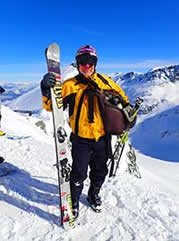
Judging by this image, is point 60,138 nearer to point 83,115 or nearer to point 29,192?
point 83,115

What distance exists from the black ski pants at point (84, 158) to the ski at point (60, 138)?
0.45 feet

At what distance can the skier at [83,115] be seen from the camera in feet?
12.7

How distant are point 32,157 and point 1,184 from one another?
2.42m

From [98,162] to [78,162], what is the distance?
1.34ft

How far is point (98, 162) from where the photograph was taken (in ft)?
14.1

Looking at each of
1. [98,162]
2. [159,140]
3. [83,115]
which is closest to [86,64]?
[83,115]

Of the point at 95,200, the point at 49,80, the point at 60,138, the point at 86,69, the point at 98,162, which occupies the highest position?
the point at 86,69

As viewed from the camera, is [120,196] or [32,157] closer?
[120,196]

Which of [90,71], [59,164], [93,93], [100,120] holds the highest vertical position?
[90,71]

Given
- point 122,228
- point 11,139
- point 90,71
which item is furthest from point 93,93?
point 11,139

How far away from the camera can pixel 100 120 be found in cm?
398

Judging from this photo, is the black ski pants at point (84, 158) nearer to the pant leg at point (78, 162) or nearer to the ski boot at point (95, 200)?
the pant leg at point (78, 162)

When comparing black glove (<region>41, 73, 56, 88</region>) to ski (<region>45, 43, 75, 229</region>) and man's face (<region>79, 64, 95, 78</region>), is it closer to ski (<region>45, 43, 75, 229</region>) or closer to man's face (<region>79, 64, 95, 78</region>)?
ski (<region>45, 43, 75, 229</region>)

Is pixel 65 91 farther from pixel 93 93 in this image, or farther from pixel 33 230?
pixel 33 230
